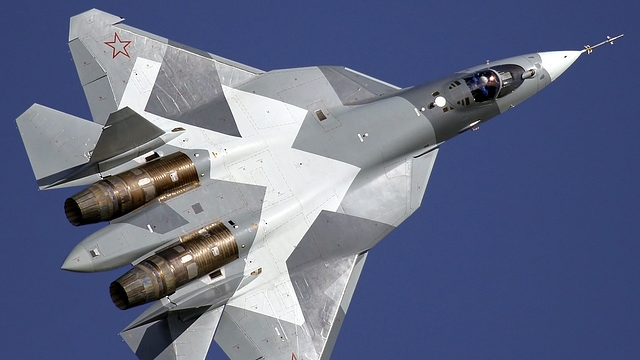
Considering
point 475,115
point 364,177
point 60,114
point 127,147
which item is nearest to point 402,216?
point 364,177

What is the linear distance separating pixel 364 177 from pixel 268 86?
10.9 ft

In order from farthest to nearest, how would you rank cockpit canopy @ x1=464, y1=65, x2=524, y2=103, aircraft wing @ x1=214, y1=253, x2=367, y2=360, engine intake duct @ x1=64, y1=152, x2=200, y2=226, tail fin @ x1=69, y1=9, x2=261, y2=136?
1. cockpit canopy @ x1=464, y1=65, x2=524, y2=103
2. tail fin @ x1=69, y1=9, x2=261, y2=136
3. aircraft wing @ x1=214, y1=253, x2=367, y2=360
4. engine intake duct @ x1=64, y1=152, x2=200, y2=226

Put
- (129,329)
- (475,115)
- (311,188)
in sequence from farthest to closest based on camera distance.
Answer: (475,115), (311,188), (129,329)

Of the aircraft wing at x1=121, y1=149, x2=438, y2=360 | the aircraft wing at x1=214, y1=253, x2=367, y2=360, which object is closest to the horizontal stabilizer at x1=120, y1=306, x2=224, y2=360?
the aircraft wing at x1=121, y1=149, x2=438, y2=360

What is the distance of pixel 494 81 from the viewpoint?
2781cm

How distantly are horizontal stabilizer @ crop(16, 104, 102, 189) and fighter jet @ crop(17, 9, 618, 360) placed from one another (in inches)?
1.3

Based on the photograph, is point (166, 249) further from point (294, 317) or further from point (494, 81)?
point (494, 81)

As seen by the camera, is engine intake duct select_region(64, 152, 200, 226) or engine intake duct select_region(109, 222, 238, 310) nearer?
engine intake duct select_region(109, 222, 238, 310)

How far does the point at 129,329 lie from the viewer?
2481 centimetres

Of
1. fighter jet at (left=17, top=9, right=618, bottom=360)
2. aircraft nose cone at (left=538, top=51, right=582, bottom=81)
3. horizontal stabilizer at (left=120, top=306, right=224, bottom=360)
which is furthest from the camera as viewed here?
aircraft nose cone at (left=538, top=51, right=582, bottom=81)

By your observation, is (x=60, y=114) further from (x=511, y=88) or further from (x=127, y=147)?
(x=511, y=88)

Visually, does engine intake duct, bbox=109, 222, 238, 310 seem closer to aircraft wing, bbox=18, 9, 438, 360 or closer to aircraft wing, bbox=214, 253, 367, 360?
aircraft wing, bbox=18, 9, 438, 360

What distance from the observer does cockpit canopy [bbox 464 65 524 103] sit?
27781 mm

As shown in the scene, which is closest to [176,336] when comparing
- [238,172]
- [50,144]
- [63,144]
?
[238,172]
